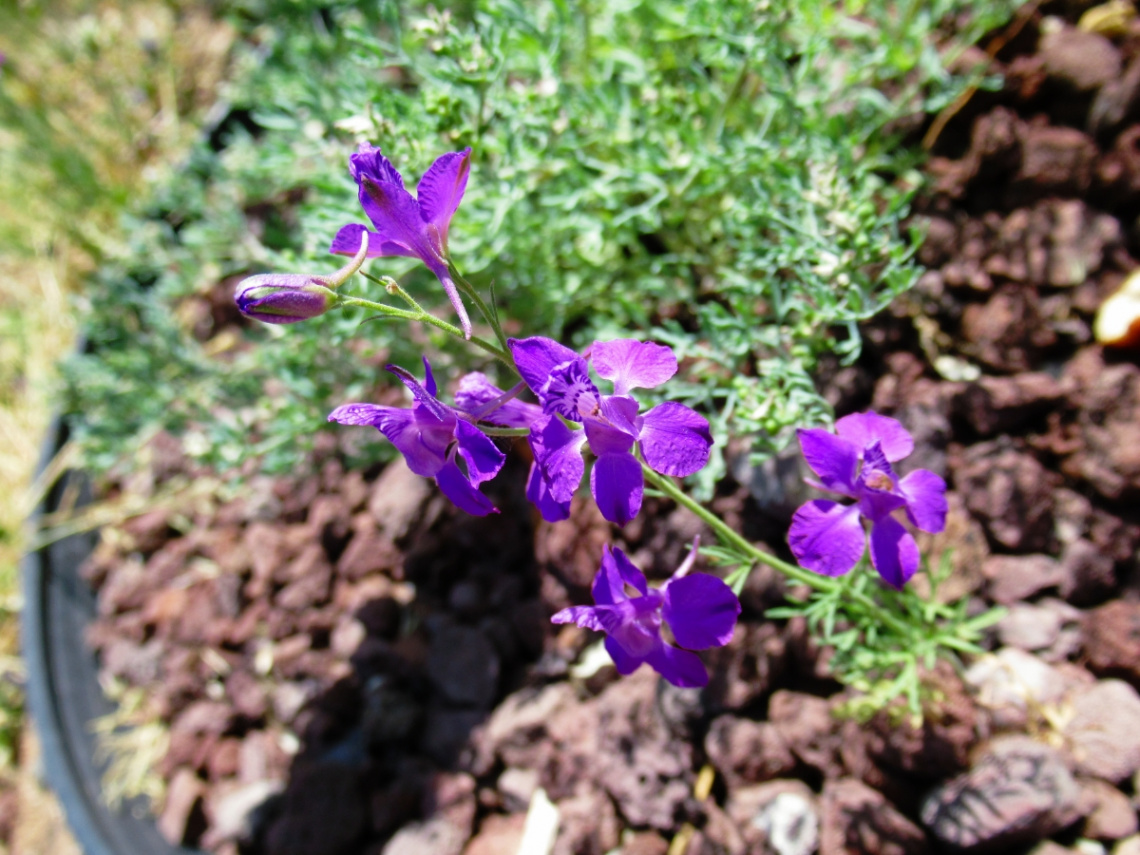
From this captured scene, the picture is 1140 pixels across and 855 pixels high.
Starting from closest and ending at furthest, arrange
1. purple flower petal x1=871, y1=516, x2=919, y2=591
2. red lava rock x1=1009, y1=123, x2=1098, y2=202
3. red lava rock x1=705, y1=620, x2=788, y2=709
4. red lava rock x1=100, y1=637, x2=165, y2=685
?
1. purple flower petal x1=871, y1=516, x2=919, y2=591
2. red lava rock x1=705, y1=620, x2=788, y2=709
3. red lava rock x1=1009, y1=123, x2=1098, y2=202
4. red lava rock x1=100, y1=637, x2=165, y2=685

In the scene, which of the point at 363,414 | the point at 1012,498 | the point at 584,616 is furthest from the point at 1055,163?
the point at 363,414

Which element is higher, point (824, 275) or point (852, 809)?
point (824, 275)

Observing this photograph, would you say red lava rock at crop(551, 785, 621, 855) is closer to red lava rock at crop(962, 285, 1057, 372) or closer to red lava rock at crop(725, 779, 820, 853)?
red lava rock at crop(725, 779, 820, 853)

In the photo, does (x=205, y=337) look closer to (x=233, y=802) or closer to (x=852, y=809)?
(x=233, y=802)

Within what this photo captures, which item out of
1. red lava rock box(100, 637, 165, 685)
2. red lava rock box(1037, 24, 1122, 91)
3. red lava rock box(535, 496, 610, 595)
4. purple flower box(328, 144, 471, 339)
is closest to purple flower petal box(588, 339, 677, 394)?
purple flower box(328, 144, 471, 339)

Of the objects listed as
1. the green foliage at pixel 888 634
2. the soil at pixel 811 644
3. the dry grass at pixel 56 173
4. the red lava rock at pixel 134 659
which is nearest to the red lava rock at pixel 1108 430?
the soil at pixel 811 644

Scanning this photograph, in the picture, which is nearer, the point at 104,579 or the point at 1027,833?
the point at 1027,833

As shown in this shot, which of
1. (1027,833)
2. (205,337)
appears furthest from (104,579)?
(1027,833)
